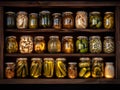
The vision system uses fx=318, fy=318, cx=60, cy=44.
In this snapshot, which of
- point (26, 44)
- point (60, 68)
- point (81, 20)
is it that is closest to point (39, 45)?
point (26, 44)

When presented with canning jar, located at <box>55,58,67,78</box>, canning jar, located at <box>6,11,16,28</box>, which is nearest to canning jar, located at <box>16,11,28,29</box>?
canning jar, located at <box>6,11,16,28</box>

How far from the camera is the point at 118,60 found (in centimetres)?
179

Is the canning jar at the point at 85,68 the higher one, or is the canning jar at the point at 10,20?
the canning jar at the point at 10,20

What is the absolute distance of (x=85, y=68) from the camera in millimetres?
1815

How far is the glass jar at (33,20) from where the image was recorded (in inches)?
72.4

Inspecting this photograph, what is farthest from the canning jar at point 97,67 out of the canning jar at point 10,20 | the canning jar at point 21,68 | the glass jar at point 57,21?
the canning jar at point 10,20

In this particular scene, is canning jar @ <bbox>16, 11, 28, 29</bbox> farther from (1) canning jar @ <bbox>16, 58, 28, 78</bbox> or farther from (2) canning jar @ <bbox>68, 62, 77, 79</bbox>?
(2) canning jar @ <bbox>68, 62, 77, 79</bbox>

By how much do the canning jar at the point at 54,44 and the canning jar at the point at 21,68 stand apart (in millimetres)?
162

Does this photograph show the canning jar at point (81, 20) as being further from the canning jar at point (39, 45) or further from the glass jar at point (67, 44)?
the canning jar at point (39, 45)

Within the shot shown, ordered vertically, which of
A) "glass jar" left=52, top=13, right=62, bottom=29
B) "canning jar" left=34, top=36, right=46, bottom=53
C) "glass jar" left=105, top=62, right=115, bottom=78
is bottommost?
"glass jar" left=105, top=62, right=115, bottom=78

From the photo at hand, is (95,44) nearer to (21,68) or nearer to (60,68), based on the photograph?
(60,68)

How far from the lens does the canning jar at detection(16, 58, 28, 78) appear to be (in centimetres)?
181

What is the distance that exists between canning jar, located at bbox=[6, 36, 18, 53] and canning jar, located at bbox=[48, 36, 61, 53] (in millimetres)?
196

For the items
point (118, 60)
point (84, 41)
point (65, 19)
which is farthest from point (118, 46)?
point (65, 19)
